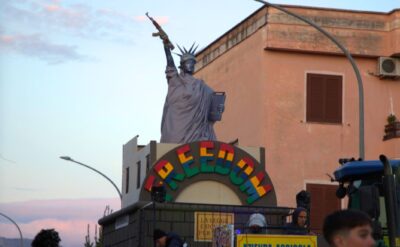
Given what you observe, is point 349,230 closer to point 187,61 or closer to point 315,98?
point 187,61

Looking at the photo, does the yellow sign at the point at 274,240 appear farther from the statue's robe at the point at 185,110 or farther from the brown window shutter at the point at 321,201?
the brown window shutter at the point at 321,201

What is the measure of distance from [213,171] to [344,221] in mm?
17817

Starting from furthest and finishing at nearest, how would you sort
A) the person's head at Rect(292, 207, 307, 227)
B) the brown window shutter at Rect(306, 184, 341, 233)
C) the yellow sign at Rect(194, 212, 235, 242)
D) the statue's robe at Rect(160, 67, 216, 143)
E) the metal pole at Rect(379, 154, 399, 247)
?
the brown window shutter at Rect(306, 184, 341, 233) < the statue's robe at Rect(160, 67, 216, 143) < the yellow sign at Rect(194, 212, 235, 242) < the person's head at Rect(292, 207, 307, 227) < the metal pole at Rect(379, 154, 399, 247)

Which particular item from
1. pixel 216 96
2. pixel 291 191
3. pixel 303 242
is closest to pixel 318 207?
pixel 291 191

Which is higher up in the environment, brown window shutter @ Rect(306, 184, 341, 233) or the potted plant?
the potted plant

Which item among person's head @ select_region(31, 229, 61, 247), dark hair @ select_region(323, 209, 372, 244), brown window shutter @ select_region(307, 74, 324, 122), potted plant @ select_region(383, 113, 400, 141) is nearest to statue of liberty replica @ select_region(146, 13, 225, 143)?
brown window shutter @ select_region(307, 74, 324, 122)

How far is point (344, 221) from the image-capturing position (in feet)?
19.2

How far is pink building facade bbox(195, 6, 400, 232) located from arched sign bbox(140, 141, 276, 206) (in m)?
9.42

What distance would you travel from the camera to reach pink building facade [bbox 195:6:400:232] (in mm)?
33562

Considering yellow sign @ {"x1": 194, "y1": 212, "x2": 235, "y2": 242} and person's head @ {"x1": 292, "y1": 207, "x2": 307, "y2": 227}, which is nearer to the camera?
person's head @ {"x1": 292, "y1": 207, "x2": 307, "y2": 227}

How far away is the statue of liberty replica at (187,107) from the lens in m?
25.5

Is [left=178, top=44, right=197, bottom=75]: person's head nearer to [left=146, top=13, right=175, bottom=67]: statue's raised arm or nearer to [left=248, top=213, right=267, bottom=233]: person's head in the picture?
[left=146, top=13, right=175, bottom=67]: statue's raised arm

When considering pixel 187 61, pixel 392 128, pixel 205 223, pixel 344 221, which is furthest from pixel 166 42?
pixel 344 221

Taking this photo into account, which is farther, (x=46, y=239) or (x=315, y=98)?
(x=315, y=98)
